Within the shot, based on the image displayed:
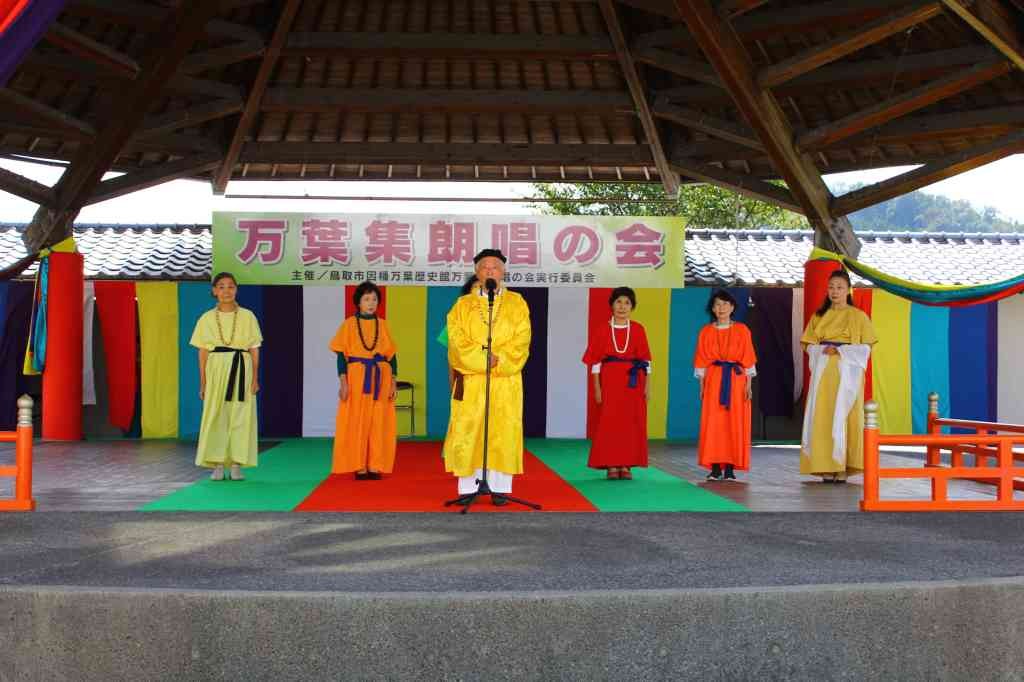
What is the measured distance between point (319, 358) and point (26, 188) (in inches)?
124

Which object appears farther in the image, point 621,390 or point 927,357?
point 927,357

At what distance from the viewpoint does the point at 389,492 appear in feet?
20.8

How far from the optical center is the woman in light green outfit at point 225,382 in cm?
679

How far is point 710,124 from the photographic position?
9.90m

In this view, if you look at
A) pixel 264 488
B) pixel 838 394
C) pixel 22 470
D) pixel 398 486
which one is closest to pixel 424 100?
pixel 398 486

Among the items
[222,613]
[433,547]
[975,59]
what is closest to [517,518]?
[433,547]

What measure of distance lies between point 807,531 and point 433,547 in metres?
1.83

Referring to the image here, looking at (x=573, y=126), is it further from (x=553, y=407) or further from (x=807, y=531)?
(x=807, y=531)

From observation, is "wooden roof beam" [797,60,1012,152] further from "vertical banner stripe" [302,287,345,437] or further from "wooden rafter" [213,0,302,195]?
"vertical banner stripe" [302,287,345,437]

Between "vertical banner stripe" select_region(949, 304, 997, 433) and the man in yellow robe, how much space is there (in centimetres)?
703

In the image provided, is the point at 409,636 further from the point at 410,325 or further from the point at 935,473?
the point at 410,325

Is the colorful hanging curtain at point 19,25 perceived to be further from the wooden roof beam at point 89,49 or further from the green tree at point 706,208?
the green tree at point 706,208

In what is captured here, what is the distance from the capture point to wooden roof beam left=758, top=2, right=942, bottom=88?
7.28 metres

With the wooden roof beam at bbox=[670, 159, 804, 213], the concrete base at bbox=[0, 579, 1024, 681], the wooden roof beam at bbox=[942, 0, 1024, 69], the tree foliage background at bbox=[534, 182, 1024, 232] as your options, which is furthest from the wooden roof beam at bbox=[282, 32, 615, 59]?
the tree foliage background at bbox=[534, 182, 1024, 232]
